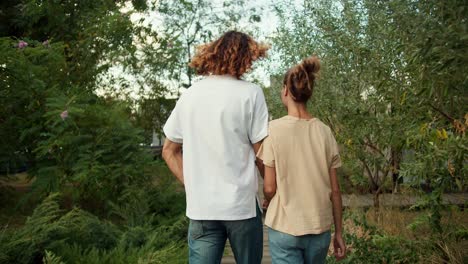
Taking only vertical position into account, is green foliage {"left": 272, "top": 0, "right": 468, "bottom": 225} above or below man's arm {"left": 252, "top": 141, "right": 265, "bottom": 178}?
above

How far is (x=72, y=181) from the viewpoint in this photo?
805 cm

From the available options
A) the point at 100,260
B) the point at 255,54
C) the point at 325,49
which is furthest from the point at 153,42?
the point at 255,54

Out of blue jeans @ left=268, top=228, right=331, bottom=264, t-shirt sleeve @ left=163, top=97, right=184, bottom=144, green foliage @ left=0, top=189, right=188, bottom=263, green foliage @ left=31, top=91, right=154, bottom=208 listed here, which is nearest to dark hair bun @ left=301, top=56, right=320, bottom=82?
t-shirt sleeve @ left=163, top=97, right=184, bottom=144

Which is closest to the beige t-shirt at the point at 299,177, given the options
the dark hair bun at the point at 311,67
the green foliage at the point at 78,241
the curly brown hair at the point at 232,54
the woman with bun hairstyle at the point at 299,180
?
the woman with bun hairstyle at the point at 299,180

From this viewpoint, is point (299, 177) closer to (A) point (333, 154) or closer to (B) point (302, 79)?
A: (A) point (333, 154)

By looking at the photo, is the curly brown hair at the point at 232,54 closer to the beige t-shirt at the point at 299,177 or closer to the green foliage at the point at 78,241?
the beige t-shirt at the point at 299,177

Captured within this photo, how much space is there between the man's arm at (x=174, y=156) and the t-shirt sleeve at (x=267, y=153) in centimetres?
42

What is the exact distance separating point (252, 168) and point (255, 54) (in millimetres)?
553

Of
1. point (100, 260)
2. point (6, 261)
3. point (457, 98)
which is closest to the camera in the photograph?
point (457, 98)

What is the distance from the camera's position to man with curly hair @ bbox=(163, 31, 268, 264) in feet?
9.87

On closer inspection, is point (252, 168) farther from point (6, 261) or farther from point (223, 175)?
point (6, 261)

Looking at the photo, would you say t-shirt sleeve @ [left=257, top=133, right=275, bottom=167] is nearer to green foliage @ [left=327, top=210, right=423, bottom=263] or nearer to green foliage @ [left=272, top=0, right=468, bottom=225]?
green foliage @ [left=272, top=0, right=468, bottom=225]

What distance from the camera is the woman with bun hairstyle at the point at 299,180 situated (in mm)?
3207

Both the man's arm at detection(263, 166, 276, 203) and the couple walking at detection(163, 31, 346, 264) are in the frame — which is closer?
the couple walking at detection(163, 31, 346, 264)
